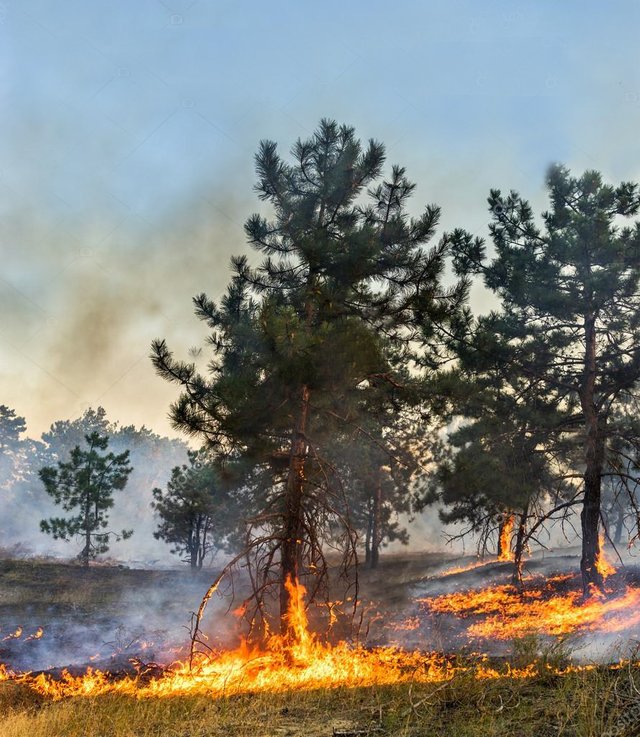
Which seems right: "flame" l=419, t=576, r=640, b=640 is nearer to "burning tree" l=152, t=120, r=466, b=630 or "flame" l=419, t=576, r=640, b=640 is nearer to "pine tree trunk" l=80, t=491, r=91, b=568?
"burning tree" l=152, t=120, r=466, b=630

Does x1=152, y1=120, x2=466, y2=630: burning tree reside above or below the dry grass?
above

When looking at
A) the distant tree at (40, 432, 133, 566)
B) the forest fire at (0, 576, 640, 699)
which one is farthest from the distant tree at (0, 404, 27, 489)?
the forest fire at (0, 576, 640, 699)

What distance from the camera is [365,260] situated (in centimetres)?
1209

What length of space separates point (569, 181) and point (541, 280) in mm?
3484

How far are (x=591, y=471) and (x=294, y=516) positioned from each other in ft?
31.8

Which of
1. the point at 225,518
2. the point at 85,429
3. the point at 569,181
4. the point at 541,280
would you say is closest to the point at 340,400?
the point at 541,280

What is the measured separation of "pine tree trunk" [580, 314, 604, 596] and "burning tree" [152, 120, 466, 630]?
6445mm

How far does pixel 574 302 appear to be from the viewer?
1554 centimetres

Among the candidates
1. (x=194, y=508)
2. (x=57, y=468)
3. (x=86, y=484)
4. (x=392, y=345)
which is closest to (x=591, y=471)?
(x=392, y=345)

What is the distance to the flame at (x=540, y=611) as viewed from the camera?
13312 millimetres

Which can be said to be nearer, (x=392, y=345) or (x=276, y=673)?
(x=276, y=673)

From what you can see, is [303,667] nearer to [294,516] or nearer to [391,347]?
[294,516]

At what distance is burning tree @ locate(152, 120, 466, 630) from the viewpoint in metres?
10.4

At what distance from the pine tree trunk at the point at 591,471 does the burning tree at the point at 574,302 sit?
0.03 meters
